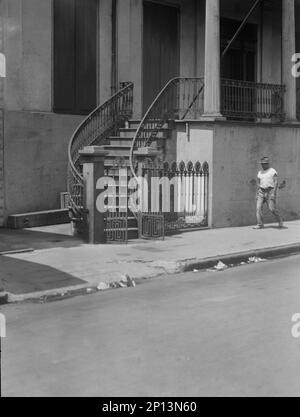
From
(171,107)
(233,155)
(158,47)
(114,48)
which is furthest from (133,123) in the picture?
(233,155)

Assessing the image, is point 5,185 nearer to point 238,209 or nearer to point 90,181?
point 90,181

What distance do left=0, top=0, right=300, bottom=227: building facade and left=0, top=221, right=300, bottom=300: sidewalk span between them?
147cm

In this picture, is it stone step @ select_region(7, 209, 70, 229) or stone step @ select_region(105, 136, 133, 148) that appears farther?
stone step @ select_region(105, 136, 133, 148)

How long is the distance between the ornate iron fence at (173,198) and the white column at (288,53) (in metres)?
3.69

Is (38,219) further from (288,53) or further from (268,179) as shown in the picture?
(288,53)

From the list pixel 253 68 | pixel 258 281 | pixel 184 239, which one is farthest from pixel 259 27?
pixel 258 281

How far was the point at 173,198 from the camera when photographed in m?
14.4

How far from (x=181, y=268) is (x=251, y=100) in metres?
7.87

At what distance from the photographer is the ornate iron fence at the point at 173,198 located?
13.5 m

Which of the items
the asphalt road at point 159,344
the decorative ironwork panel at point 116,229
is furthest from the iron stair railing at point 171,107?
the asphalt road at point 159,344

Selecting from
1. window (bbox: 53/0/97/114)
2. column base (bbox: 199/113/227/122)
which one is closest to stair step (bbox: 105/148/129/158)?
window (bbox: 53/0/97/114)

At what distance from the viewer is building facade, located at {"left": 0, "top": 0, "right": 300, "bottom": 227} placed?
15305mm

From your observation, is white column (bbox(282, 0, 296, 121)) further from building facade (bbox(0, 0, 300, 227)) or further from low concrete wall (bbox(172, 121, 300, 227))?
low concrete wall (bbox(172, 121, 300, 227))
